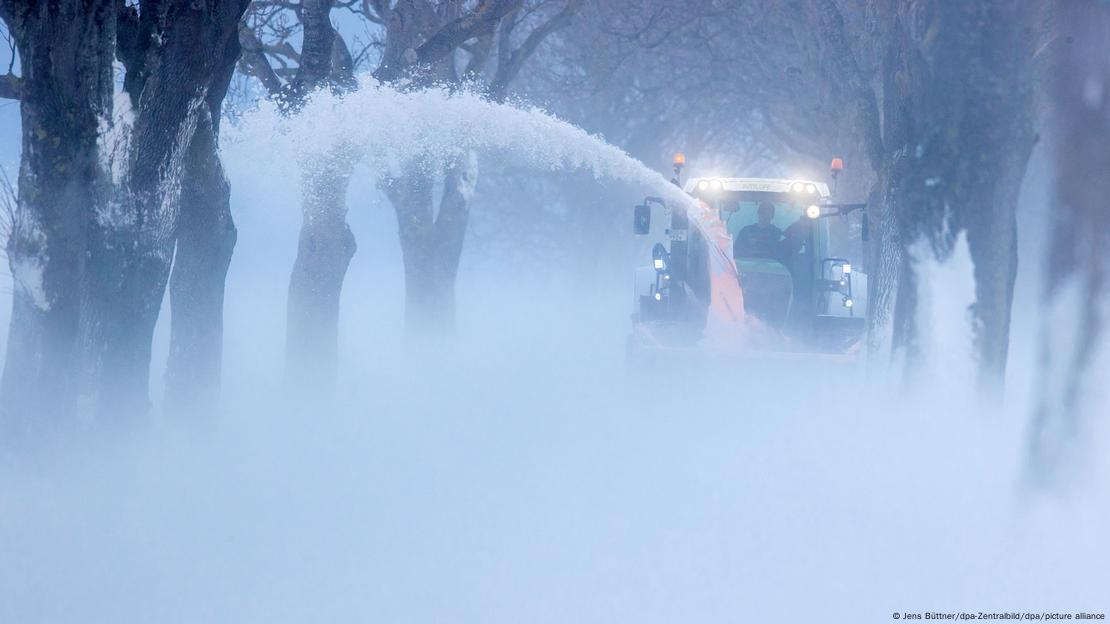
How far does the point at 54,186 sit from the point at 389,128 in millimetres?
4057

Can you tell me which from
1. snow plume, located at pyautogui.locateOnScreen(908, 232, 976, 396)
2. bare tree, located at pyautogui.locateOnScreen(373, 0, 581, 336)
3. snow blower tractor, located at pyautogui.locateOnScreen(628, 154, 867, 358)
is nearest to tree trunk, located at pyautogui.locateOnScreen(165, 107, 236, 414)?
snow blower tractor, located at pyautogui.locateOnScreen(628, 154, 867, 358)

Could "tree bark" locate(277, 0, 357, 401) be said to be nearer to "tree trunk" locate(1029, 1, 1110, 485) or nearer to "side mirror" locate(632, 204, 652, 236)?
"side mirror" locate(632, 204, 652, 236)

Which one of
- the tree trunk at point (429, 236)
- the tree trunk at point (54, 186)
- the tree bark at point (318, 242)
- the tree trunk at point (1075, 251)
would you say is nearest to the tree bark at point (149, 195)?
the tree trunk at point (54, 186)

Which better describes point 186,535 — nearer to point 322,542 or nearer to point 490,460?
point 322,542

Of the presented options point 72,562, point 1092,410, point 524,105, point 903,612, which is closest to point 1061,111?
point 1092,410

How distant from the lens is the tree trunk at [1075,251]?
6664 mm

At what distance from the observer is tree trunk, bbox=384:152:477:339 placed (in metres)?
15.0

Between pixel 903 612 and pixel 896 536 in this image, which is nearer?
pixel 903 612

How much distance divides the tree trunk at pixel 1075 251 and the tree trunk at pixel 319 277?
6.53 metres

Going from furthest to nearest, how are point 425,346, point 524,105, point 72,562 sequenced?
point 524,105
point 425,346
point 72,562

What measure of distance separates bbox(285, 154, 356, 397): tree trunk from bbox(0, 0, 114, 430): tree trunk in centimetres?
386

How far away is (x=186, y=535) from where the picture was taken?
6.72 metres

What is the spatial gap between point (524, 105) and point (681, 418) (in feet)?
44.5

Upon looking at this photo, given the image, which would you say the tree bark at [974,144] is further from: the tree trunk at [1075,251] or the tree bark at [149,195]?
the tree bark at [149,195]
